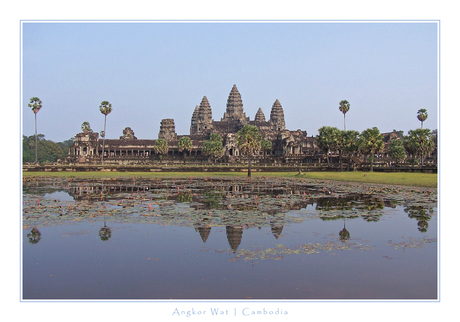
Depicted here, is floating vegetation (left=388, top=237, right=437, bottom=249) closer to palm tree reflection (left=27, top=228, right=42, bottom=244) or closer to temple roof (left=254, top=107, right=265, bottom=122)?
palm tree reflection (left=27, top=228, right=42, bottom=244)

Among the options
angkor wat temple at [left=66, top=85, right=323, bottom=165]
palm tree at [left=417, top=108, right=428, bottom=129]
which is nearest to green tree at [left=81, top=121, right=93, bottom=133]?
angkor wat temple at [left=66, top=85, right=323, bottom=165]

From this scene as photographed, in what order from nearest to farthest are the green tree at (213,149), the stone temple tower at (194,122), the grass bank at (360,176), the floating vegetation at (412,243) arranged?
the floating vegetation at (412,243) < the grass bank at (360,176) < the green tree at (213,149) < the stone temple tower at (194,122)

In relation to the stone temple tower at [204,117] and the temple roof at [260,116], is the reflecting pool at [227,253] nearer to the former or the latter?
the stone temple tower at [204,117]

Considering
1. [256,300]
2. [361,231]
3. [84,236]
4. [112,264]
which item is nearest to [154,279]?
[112,264]

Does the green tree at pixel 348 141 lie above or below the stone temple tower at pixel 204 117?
below

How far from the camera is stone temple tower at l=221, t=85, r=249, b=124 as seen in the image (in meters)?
149

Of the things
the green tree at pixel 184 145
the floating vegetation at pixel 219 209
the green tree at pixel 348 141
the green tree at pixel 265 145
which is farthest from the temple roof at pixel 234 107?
the floating vegetation at pixel 219 209

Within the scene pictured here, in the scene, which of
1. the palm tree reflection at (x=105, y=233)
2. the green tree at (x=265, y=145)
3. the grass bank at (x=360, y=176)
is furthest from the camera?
the green tree at (x=265, y=145)

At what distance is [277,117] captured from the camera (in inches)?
5969

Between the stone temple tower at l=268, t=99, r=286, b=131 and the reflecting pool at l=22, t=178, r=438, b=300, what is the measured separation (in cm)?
13508

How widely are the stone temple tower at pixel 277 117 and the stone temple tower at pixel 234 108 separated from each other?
33.3 feet

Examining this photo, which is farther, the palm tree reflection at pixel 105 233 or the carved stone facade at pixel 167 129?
the carved stone facade at pixel 167 129

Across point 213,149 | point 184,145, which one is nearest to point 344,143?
point 213,149

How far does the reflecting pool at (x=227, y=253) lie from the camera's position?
7695mm
